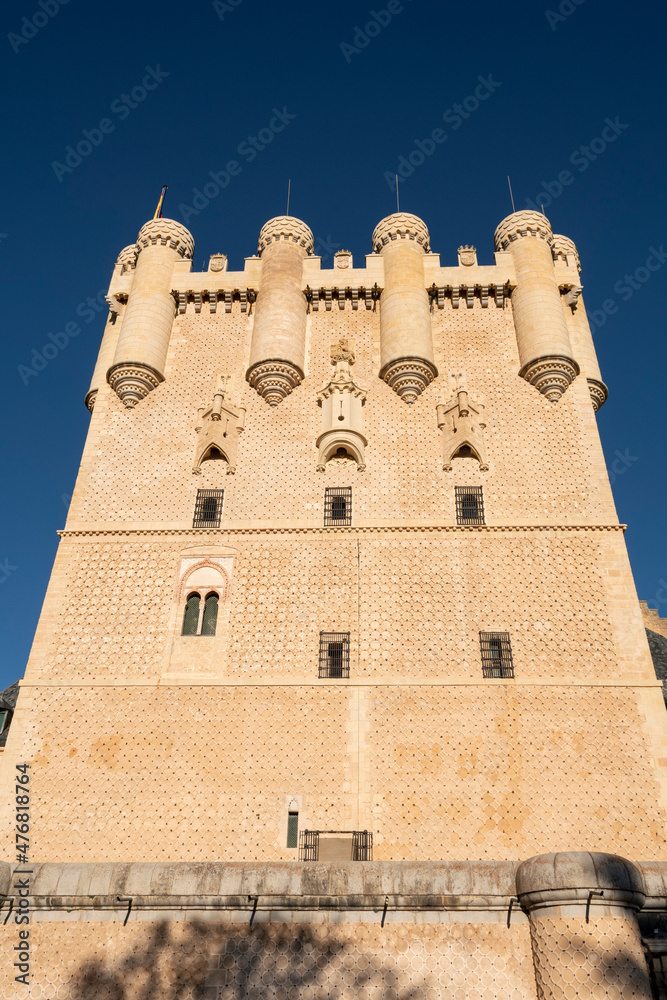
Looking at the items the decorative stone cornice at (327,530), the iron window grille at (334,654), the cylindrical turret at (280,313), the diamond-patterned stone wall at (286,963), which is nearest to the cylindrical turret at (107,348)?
the cylindrical turret at (280,313)

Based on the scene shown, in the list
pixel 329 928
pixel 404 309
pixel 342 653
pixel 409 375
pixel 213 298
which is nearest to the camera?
pixel 329 928

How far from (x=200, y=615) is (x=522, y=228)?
11387 millimetres

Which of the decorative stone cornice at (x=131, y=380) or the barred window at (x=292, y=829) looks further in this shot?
the decorative stone cornice at (x=131, y=380)

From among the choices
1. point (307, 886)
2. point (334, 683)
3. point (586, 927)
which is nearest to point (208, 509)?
point (334, 683)

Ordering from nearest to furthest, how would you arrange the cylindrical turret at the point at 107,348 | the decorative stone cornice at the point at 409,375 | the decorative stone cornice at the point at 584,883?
the decorative stone cornice at the point at 584,883 → the decorative stone cornice at the point at 409,375 → the cylindrical turret at the point at 107,348

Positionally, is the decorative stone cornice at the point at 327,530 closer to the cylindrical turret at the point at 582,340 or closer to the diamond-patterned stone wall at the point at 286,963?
the cylindrical turret at the point at 582,340

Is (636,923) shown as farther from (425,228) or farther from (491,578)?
(425,228)

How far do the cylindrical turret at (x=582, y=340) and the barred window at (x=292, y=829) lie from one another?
34.6 feet

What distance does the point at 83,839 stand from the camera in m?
11.5

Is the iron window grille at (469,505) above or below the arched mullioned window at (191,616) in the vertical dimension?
above

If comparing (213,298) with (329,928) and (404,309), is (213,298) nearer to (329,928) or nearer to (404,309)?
(404,309)

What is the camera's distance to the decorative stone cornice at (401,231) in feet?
58.5

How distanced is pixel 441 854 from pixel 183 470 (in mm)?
8228

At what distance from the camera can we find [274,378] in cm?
1580
